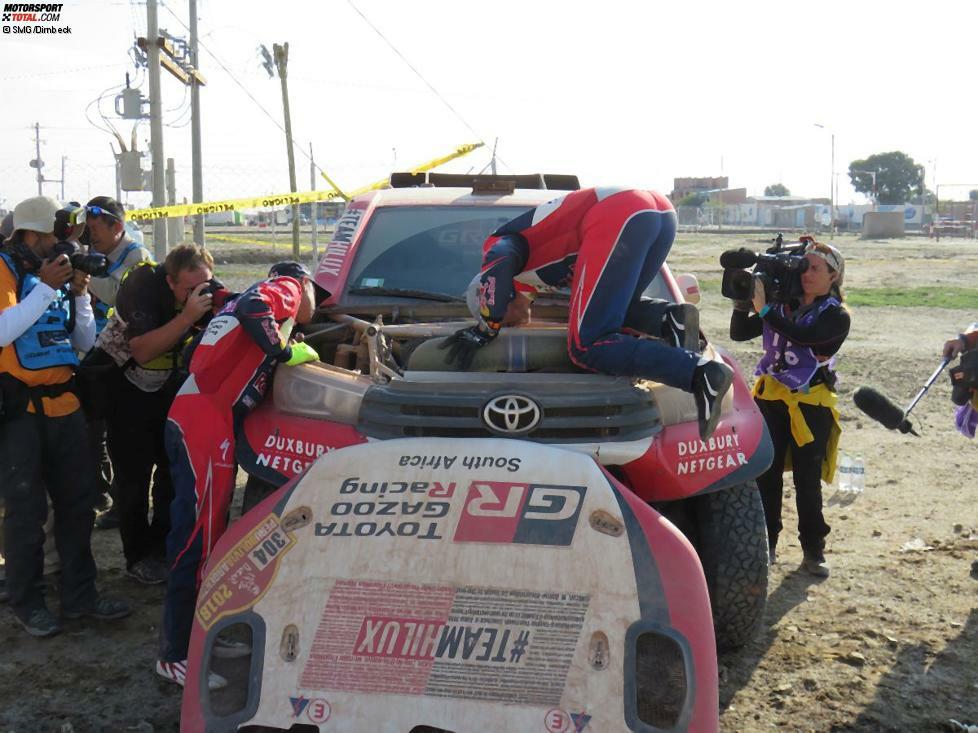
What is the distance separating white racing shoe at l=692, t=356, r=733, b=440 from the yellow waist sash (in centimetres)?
178

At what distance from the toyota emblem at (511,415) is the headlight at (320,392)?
51 cm

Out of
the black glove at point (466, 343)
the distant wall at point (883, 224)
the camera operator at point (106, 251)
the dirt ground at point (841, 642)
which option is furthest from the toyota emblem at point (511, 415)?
the distant wall at point (883, 224)

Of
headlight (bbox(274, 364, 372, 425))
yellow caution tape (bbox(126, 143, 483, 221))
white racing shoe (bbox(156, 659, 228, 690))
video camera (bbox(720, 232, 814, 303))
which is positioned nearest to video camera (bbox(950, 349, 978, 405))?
video camera (bbox(720, 232, 814, 303))

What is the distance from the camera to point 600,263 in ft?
13.4

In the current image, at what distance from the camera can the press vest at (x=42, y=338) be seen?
4.50 meters

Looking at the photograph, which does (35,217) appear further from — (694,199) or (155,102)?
(694,199)

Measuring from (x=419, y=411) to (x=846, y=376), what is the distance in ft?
25.8

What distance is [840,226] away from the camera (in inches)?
2963

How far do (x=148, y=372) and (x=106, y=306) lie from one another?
0.94 meters

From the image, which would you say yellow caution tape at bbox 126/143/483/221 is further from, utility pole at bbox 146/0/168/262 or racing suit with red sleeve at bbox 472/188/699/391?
racing suit with red sleeve at bbox 472/188/699/391

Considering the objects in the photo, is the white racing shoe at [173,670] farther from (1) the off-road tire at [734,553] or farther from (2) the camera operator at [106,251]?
(1) the off-road tire at [734,553]

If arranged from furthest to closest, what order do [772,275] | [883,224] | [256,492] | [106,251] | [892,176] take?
1. [892,176]
2. [883,224]
3. [106,251]
4. [772,275]
5. [256,492]

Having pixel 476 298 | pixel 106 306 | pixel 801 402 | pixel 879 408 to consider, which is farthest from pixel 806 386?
pixel 106 306

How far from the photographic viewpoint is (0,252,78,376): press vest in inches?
177
